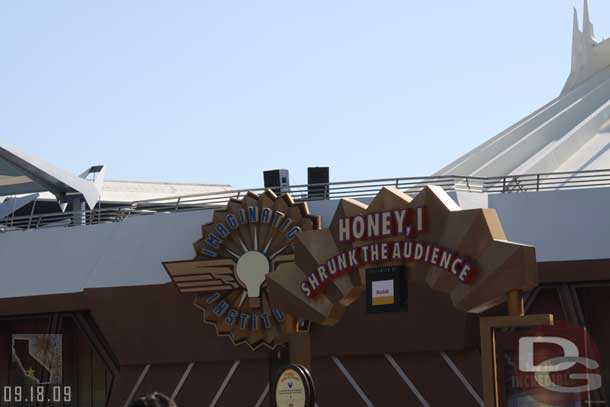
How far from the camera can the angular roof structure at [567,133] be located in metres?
33.4

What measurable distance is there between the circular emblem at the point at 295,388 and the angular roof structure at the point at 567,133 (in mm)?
12945

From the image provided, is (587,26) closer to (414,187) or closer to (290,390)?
(414,187)

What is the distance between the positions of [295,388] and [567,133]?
55.6ft

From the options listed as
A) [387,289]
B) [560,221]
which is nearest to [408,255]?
[387,289]

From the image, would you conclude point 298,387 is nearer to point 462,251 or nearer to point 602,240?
point 462,251

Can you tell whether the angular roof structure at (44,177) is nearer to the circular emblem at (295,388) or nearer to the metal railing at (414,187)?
the metal railing at (414,187)

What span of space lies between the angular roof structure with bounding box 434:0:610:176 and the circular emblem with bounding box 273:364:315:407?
12945mm

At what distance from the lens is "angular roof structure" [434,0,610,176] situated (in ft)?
110

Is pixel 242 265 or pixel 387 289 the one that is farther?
pixel 242 265

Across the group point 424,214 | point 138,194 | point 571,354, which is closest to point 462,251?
point 424,214

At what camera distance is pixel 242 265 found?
2952cm

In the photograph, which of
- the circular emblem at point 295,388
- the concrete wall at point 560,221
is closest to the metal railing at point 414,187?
the concrete wall at point 560,221

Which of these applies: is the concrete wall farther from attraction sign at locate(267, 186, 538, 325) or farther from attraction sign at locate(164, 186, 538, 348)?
attraction sign at locate(267, 186, 538, 325)
